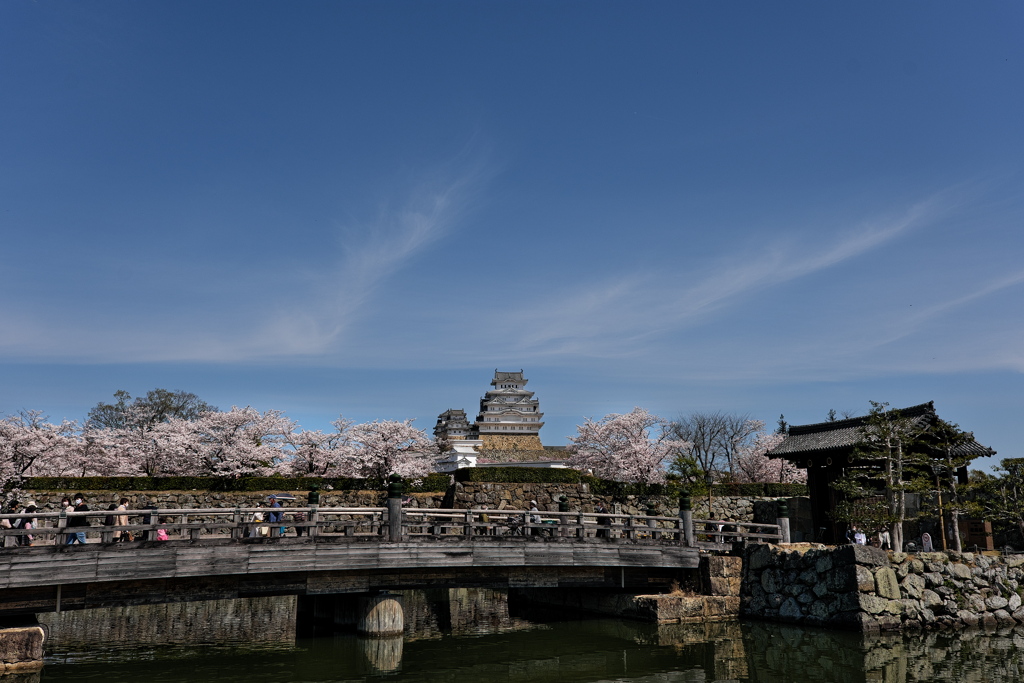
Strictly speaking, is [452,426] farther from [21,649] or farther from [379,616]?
[21,649]

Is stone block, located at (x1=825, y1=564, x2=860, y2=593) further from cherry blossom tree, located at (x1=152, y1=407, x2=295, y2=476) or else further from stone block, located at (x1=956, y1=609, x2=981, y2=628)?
cherry blossom tree, located at (x1=152, y1=407, x2=295, y2=476)

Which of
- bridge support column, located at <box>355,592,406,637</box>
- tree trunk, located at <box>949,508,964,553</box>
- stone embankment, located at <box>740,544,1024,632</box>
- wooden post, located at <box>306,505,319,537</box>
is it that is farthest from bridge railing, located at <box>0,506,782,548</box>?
tree trunk, located at <box>949,508,964,553</box>

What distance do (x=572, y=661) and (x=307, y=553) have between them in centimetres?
663

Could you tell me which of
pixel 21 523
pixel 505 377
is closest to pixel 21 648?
pixel 21 523

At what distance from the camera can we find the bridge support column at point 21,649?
13.9 m

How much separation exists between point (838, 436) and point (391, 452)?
23700 mm

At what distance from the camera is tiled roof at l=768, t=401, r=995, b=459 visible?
85.4 feet

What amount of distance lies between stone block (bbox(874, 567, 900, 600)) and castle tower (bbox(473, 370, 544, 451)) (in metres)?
64.2

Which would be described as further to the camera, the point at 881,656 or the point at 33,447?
the point at 33,447

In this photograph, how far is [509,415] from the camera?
85375 mm

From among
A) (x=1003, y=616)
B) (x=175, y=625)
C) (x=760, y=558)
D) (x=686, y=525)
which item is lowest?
(x=175, y=625)

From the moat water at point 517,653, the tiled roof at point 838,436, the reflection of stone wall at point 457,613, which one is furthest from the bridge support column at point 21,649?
the tiled roof at point 838,436

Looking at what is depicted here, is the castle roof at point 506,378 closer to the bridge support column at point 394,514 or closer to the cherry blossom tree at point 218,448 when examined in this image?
the cherry blossom tree at point 218,448

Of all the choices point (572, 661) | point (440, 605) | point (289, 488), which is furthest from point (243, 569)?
point (289, 488)
